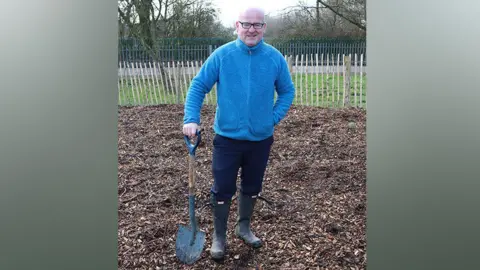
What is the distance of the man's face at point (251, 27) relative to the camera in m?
2.30

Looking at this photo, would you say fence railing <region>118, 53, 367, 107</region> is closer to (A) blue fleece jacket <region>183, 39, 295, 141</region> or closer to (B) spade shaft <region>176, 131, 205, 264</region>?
(B) spade shaft <region>176, 131, 205, 264</region>

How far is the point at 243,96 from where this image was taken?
2.44m

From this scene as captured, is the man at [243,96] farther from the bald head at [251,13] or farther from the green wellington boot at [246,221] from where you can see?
the green wellington boot at [246,221]

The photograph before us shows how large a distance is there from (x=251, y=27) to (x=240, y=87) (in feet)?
0.99

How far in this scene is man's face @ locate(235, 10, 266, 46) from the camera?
230 cm

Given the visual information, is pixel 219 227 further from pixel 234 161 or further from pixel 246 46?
pixel 246 46

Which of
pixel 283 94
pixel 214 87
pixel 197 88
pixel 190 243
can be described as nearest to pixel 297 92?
pixel 214 87

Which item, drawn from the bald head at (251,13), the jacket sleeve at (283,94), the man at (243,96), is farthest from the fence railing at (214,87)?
the bald head at (251,13)

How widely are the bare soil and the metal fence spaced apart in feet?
7.69

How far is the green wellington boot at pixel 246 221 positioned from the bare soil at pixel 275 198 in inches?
2.0

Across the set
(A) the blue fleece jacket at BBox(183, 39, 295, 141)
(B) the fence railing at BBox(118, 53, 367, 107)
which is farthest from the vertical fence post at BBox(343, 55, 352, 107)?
(A) the blue fleece jacket at BBox(183, 39, 295, 141)

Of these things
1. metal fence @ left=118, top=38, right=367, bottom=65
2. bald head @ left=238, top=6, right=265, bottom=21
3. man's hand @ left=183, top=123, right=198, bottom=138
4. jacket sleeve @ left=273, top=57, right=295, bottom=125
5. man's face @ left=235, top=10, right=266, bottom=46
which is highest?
metal fence @ left=118, top=38, right=367, bottom=65

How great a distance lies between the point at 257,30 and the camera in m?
2.35
